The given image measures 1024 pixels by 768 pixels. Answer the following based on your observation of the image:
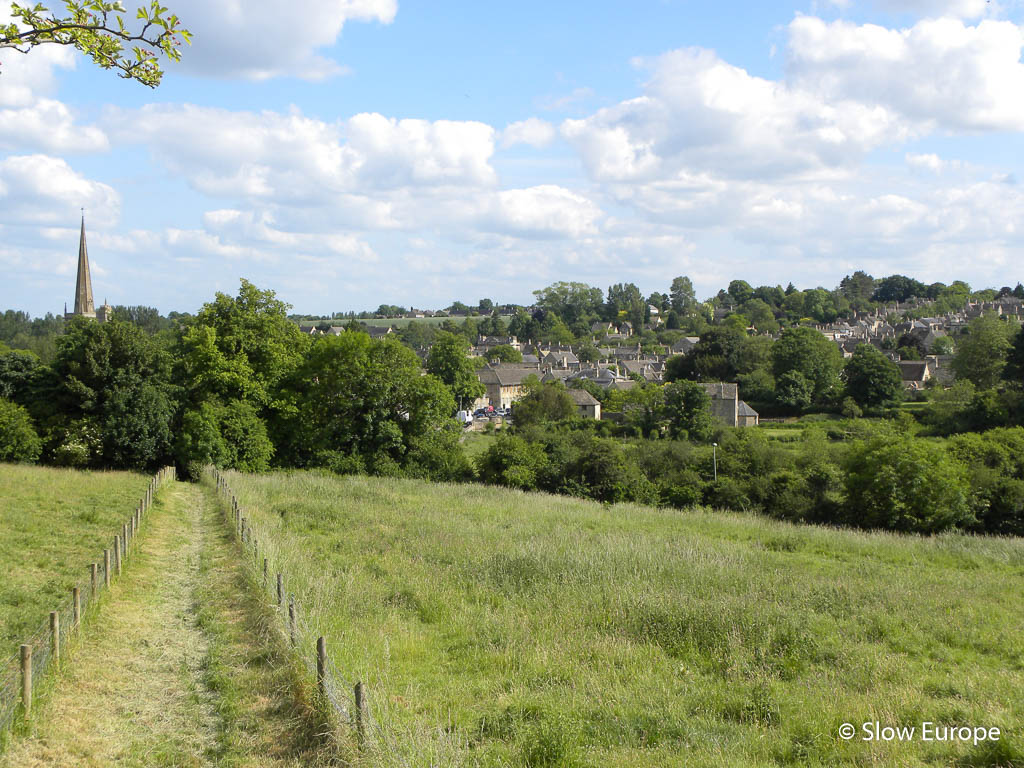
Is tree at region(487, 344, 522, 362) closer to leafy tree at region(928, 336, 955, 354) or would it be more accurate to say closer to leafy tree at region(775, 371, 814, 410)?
leafy tree at region(775, 371, 814, 410)

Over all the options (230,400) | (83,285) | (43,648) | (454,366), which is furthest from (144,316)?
(43,648)

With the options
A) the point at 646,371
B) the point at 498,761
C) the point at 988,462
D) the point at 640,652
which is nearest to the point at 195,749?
the point at 498,761

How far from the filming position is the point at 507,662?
9.36 meters

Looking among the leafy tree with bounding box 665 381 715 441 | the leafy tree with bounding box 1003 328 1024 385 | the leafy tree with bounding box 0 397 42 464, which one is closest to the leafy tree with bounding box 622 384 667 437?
the leafy tree with bounding box 665 381 715 441

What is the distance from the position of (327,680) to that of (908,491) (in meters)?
33.3

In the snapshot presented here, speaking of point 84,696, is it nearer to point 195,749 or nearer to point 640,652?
point 195,749

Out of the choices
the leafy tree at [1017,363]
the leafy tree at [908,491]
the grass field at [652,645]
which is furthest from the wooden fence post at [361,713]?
the leafy tree at [1017,363]

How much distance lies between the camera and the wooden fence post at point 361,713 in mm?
6438

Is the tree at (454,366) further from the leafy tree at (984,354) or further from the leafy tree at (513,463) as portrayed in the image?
the leafy tree at (984,354)

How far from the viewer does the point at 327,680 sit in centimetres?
733

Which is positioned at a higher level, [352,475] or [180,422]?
[180,422]

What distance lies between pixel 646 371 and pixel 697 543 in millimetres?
104829

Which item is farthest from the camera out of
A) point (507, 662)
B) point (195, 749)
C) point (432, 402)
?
point (432, 402)

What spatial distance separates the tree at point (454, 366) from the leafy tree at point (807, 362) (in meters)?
35.0
